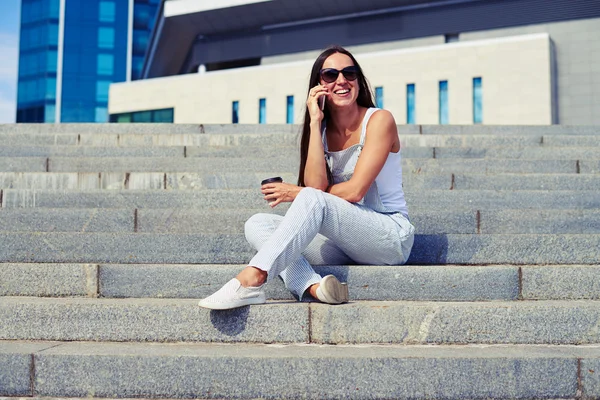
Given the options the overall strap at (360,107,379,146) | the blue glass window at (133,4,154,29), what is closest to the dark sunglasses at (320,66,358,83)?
the overall strap at (360,107,379,146)

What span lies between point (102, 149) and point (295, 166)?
79.4 inches

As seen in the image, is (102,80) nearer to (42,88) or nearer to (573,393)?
(42,88)

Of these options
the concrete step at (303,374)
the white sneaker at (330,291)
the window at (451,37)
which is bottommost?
the concrete step at (303,374)

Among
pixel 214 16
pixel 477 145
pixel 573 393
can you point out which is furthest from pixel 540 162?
pixel 214 16

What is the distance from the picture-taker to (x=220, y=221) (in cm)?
418

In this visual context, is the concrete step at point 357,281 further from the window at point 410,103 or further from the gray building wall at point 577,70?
the window at point 410,103

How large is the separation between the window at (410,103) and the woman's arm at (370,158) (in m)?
18.5

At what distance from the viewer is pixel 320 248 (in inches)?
133

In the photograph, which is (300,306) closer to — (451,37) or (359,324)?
(359,324)

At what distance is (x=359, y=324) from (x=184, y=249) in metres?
1.22

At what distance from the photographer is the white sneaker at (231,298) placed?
2.87m

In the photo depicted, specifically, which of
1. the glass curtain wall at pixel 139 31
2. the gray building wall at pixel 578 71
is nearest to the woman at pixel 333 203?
the gray building wall at pixel 578 71

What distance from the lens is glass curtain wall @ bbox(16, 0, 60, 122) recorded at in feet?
180

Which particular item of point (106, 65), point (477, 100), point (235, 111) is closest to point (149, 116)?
point (235, 111)
